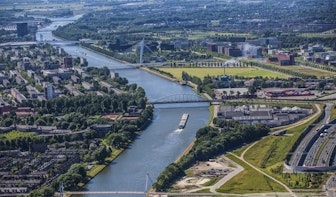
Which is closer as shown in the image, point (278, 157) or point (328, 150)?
point (278, 157)

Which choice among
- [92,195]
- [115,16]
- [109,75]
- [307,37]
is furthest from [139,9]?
[92,195]

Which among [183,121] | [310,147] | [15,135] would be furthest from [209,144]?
[15,135]

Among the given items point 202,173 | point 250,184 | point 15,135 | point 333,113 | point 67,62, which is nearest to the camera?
point 250,184

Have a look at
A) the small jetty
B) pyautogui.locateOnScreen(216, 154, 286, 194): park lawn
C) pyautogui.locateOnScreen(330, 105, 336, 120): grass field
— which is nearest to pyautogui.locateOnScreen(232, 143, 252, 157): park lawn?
pyautogui.locateOnScreen(216, 154, 286, 194): park lawn

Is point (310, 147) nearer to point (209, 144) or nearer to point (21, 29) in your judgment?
point (209, 144)

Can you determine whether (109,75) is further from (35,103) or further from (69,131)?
(69,131)
